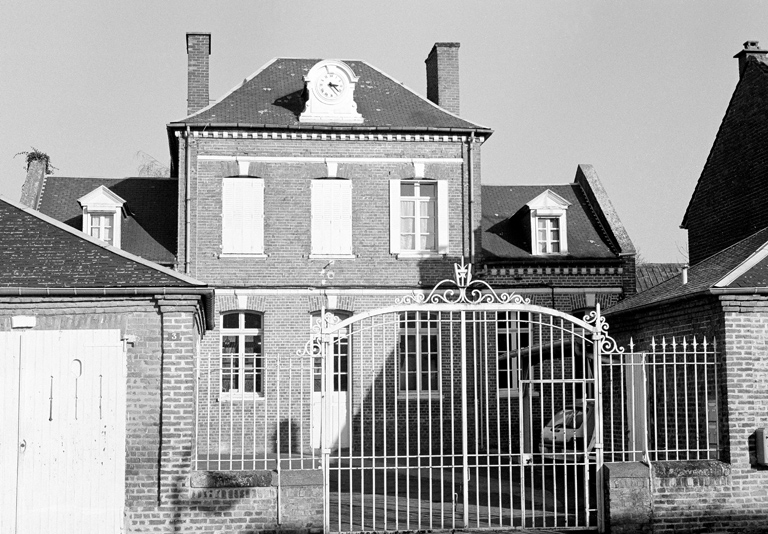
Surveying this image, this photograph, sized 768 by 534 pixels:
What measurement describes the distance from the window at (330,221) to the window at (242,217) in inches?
50.0

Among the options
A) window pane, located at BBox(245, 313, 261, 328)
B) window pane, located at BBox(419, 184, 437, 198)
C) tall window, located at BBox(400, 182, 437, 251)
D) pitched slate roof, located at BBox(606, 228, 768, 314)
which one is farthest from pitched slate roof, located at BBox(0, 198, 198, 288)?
window pane, located at BBox(419, 184, 437, 198)

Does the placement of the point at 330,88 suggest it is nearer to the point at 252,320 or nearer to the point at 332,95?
the point at 332,95

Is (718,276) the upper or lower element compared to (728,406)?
upper

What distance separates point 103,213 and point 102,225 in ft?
0.96

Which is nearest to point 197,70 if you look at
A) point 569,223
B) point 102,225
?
point 102,225

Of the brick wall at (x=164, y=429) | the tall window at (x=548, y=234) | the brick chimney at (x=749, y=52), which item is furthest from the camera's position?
the tall window at (x=548, y=234)

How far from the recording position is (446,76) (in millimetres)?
24906

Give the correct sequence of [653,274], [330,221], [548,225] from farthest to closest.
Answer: [653,274]
[548,225]
[330,221]

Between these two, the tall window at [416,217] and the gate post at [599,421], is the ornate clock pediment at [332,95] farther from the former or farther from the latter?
the gate post at [599,421]

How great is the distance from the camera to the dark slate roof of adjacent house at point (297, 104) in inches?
900

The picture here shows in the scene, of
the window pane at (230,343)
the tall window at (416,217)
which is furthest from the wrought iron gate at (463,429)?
the window pane at (230,343)

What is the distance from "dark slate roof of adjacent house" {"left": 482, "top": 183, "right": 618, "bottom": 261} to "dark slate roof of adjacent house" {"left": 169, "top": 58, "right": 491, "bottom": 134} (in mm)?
2808

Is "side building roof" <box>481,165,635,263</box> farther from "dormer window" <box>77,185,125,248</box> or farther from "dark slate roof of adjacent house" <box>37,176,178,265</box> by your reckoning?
"dormer window" <box>77,185,125,248</box>

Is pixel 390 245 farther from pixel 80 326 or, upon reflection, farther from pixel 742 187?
pixel 80 326
